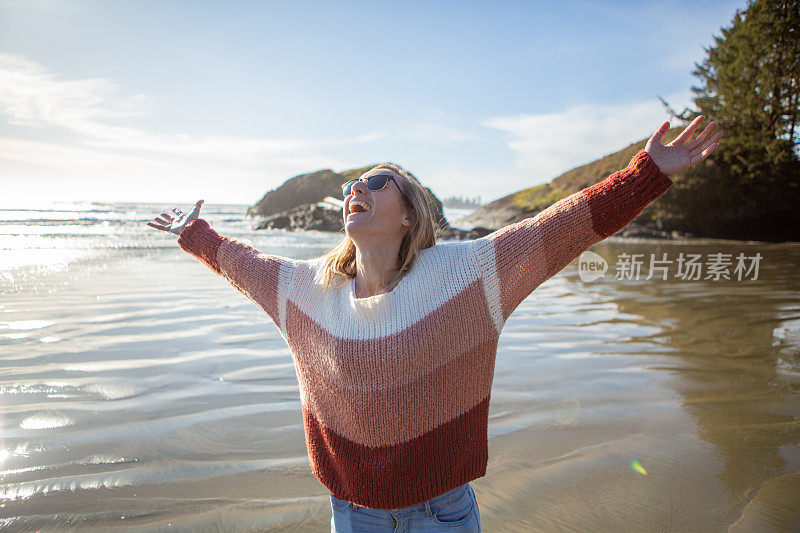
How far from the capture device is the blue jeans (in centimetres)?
188

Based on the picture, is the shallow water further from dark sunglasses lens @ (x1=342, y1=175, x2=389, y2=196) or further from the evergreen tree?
the evergreen tree

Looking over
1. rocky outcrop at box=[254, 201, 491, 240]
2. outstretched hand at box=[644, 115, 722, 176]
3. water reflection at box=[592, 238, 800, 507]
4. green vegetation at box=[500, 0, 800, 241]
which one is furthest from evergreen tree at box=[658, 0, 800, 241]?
outstretched hand at box=[644, 115, 722, 176]

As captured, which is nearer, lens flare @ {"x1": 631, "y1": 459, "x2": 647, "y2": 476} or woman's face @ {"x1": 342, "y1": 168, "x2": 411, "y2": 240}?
woman's face @ {"x1": 342, "y1": 168, "x2": 411, "y2": 240}

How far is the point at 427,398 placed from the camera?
1855 millimetres

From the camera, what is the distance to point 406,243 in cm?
209

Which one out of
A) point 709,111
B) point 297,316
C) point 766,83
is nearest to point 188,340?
point 297,316

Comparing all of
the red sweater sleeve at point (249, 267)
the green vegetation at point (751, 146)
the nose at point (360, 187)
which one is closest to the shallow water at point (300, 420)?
the red sweater sleeve at point (249, 267)

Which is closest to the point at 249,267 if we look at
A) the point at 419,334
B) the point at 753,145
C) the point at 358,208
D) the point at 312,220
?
the point at 358,208

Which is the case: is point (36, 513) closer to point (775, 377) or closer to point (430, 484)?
point (430, 484)

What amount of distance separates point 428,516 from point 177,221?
73.8 inches

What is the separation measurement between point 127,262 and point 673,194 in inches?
824

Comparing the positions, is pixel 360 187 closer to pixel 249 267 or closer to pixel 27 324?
pixel 249 267

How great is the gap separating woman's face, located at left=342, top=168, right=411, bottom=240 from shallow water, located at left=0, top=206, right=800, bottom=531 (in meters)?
1.80

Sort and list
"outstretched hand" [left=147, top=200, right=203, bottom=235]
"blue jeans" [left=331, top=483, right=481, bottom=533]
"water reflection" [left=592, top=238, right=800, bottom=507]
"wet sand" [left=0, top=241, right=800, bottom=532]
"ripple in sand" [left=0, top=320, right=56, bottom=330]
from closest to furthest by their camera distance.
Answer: "blue jeans" [left=331, top=483, right=481, bottom=533]
"outstretched hand" [left=147, top=200, right=203, bottom=235]
"wet sand" [left=0, top=241, right=800, bottom=532]
"water reflection" [left=592, top=238, right=800, bottom=507]
"ripple in sand" [left=0, top=320, right=56, bottom=330]
